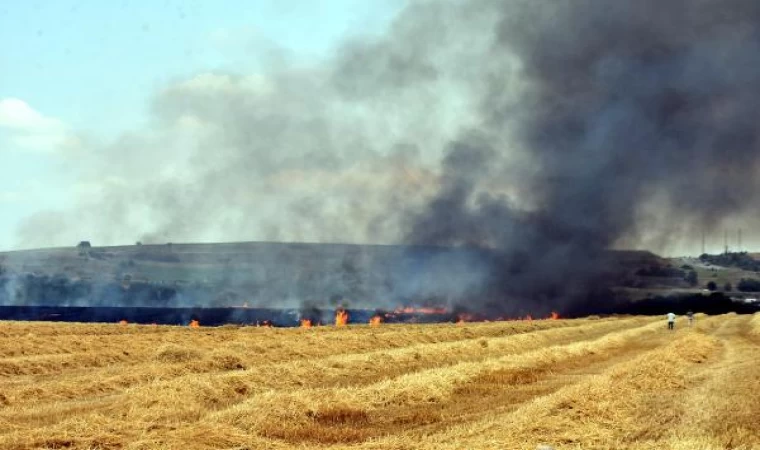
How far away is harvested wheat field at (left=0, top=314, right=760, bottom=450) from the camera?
51.8 ft

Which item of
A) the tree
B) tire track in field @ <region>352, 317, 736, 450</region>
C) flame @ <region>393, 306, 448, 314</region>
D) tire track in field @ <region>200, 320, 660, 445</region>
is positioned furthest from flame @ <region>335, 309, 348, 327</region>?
the tree

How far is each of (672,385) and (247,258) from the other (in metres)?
129

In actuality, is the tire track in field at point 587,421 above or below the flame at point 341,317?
below

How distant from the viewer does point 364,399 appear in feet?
71.4

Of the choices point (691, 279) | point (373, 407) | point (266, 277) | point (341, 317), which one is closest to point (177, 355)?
point (373, 407)

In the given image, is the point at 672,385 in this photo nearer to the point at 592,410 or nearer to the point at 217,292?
the point at 592,410

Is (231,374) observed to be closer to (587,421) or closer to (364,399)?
(364,399)

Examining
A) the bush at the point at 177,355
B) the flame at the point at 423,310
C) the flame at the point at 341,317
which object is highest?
the flame at the point at 423,310

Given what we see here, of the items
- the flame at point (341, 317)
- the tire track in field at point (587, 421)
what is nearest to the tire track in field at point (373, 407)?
the tire track in field at point (587, 421)

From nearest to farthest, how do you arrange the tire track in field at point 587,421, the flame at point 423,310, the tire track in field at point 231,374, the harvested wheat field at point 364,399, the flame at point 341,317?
the tire track in field at point 587,421
the harvested wheat field at point 364,399
the tire track in field at point 231,374
the flame at point 341,317
the flame at point 423,310

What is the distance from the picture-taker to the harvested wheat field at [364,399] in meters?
15.8

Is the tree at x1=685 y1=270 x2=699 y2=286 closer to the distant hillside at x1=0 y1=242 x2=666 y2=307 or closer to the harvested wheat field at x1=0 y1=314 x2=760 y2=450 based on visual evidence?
the distant hillside at x1=0 y1=242 x2=666 y2=307

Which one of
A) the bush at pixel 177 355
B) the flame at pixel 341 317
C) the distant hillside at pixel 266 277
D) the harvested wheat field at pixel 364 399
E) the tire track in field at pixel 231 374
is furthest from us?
the distant hillside at pixel 266 277

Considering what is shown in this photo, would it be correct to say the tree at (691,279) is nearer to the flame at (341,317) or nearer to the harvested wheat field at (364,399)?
the flame at (341,317)
